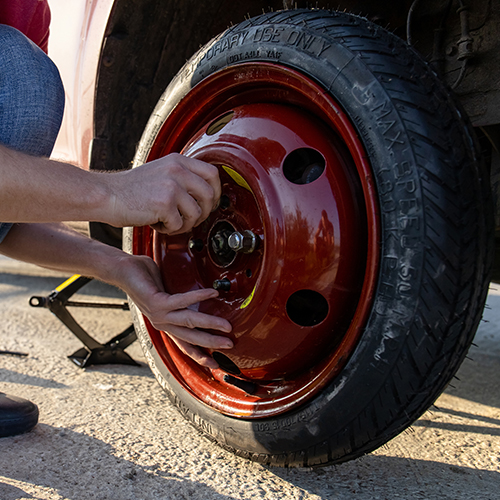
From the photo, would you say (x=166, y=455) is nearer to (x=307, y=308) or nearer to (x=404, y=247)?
(x=307, y=308)

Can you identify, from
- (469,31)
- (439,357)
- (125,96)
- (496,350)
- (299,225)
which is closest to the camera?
(439,357)

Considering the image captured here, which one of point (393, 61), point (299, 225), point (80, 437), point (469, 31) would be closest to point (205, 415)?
point (80, 437)

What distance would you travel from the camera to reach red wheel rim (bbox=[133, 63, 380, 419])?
1032 millimetres

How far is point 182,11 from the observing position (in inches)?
63.9

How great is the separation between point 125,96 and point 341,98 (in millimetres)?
1048

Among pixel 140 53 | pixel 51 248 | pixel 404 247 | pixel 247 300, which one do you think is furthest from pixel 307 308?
pixel 140 53

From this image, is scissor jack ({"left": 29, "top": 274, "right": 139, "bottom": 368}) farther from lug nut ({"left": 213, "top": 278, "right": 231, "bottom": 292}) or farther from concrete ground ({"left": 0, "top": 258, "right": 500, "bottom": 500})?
lug nut ({"left": 213, "top": 278, "right": 231, "bottom": 292})

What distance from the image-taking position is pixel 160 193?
1010mm

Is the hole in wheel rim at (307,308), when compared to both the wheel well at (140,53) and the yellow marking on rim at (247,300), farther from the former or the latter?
the wheel well at (140,53)

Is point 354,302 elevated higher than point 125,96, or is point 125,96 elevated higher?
point 125,96

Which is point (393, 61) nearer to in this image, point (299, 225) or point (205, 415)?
point (299, 225)

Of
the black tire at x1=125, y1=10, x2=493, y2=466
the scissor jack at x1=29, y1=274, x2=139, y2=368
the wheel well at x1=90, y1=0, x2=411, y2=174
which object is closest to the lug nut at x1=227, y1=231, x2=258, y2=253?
the black tire at x1=125, y1=10, x2=493, y2=466

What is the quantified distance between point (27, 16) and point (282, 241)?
3.56 feet

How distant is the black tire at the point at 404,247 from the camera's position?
885mm
